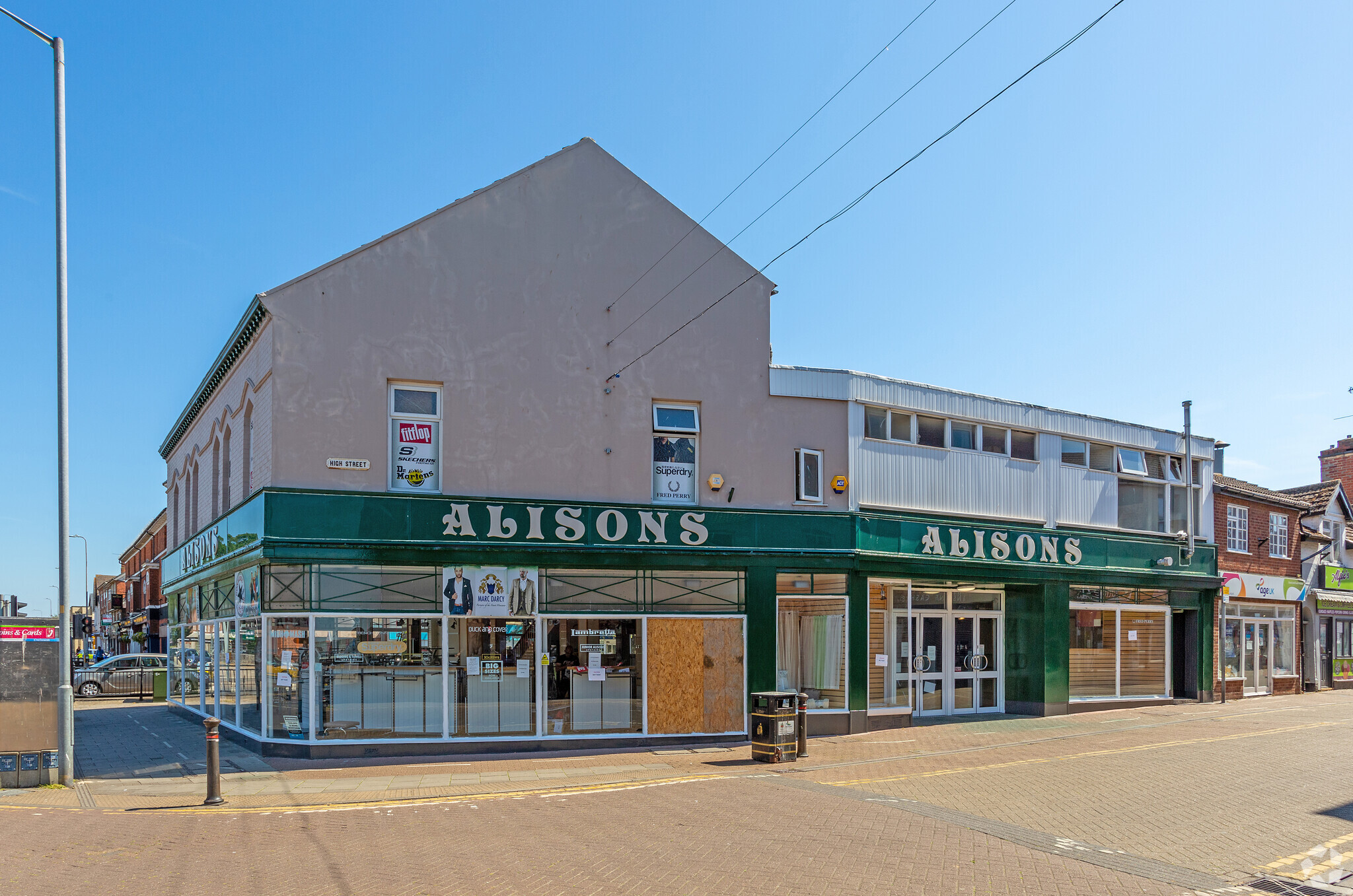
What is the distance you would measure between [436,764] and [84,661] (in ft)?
91.2

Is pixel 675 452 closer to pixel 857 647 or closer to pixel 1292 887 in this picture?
pixel 857 647

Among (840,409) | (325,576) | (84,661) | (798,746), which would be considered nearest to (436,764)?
(325,576)

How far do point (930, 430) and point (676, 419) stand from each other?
5.95 m

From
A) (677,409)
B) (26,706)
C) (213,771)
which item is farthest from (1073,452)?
(26,706)

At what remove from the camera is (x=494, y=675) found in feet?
55.2

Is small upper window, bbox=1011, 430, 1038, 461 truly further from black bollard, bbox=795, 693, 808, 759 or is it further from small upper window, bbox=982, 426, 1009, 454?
black bollard, bbox=795, 693, 808, 759

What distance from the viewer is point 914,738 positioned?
18.4m

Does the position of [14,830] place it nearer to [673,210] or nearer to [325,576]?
[325,576]

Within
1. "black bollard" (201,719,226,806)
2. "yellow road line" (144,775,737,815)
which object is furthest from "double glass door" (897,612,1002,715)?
"black bollard" (201,719,226,806)

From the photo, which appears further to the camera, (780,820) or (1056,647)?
(1056,647)

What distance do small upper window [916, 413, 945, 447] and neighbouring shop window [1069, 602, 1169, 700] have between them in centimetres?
561

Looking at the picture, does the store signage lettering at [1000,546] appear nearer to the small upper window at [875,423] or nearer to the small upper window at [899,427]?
the small upper window at [899,427]

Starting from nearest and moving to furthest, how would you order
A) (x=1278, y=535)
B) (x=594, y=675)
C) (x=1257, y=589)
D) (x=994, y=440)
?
(x=594, y=675) < (x=994, y=440) < (x=1257, y=589) < (x=1278, y=535)

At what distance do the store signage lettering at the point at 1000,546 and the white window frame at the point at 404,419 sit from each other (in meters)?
9.77
